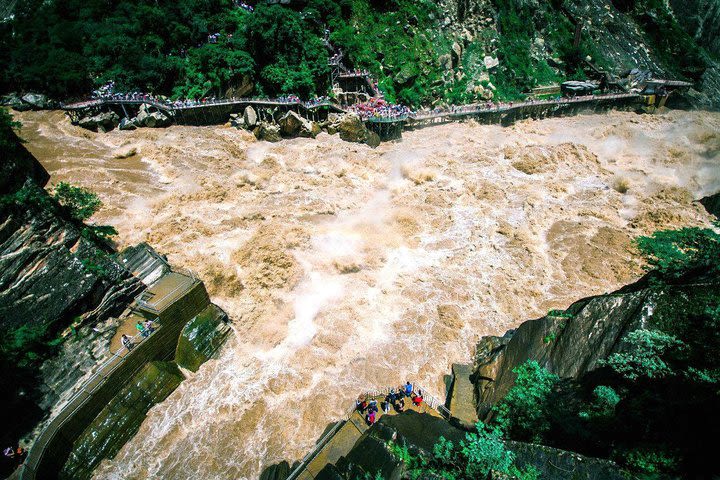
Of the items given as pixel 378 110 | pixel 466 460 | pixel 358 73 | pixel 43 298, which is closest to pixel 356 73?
pixel 358 73

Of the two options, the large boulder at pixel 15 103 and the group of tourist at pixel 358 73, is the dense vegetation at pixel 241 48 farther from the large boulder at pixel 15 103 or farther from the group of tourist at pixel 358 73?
the large boulder at pixel 15 103

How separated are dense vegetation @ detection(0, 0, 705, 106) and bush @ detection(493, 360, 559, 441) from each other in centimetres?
3432

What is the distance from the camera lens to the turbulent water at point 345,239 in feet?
46.8

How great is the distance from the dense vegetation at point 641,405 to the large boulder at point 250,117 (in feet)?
108

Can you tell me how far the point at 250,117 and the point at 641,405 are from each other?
35.9 m

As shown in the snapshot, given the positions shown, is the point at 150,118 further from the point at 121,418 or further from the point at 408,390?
the point at 408,390

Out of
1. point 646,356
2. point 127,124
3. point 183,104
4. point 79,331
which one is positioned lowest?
point 79,331

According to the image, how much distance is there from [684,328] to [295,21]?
40557 millimetres

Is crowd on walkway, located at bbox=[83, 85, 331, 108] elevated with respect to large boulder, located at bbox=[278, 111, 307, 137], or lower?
elevated

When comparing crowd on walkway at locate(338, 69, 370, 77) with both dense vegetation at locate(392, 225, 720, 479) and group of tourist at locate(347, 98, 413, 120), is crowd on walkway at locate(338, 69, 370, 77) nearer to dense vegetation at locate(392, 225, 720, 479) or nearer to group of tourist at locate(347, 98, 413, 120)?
group of tourist at locate(347, 98, 413, 120)

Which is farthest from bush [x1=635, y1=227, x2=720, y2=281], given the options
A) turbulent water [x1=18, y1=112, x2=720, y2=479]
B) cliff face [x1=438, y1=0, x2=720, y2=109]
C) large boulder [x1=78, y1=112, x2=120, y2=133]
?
large boulder [x1=78, y1=112, x2=120, y2=133]

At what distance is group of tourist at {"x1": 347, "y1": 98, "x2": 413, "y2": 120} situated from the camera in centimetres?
3572

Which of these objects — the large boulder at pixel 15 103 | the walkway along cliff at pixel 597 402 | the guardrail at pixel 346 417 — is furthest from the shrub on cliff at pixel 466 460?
the large boulder at pixel 15 103

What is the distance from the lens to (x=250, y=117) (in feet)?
113
